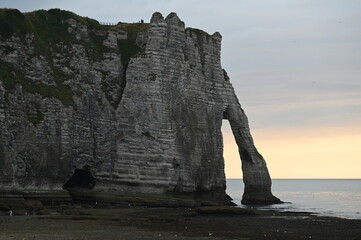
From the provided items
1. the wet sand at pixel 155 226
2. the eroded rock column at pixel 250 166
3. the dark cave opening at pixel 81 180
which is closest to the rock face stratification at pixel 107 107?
the dark cave opening at pixel 81 180

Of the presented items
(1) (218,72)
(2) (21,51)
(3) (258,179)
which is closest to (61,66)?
(2) (21,51)

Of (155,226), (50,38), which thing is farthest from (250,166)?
(155,226)

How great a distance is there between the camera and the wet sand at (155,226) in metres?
39.2

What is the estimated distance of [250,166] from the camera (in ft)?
298

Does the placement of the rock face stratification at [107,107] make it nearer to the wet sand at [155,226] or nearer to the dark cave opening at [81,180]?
the dark cave opening at [81,180]

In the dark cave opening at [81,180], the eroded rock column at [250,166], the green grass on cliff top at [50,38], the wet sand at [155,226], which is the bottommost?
the wet sand at [155,226]

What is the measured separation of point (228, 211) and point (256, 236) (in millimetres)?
22299

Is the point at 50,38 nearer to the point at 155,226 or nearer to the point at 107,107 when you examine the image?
the point at 107,107

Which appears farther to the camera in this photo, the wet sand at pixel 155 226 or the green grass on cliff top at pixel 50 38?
the green grass on cliff top at pixel 50 38

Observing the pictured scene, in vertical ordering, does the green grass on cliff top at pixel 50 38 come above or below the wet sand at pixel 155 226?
above

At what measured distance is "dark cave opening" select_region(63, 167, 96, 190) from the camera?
7262 centimetres

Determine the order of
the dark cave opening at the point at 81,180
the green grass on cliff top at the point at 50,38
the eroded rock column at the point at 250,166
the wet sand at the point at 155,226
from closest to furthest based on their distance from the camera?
the wet sand at the point at 155,226
the green grass on cliff top at the point at 50,38
the dark cave opening at the point at 81,180
the eroded rock column at the point at 250,166

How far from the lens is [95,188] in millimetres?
71875

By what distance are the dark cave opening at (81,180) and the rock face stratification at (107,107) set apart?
5.0 inches
